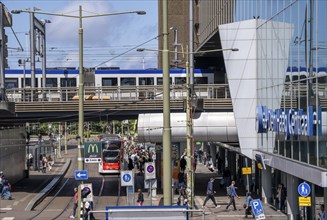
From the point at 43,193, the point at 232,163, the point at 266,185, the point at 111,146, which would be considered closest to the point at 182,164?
the point at 266,185

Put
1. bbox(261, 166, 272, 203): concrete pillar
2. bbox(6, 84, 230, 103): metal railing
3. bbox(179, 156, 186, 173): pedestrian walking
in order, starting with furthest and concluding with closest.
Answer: bbox(179, 156, 186, 173): pedestrian walking < bbox(6, 84, 230, 103): metal railing < bbox(261, 166, 272, 203): concrete pillar

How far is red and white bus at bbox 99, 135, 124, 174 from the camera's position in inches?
2758

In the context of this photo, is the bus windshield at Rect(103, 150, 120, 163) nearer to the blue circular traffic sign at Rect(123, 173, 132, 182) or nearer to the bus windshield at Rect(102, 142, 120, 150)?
the bus windshield at Rect(102, 142, 120, 150)

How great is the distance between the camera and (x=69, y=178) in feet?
227

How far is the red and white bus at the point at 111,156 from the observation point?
70.1 meters

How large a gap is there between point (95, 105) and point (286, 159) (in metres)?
16.0

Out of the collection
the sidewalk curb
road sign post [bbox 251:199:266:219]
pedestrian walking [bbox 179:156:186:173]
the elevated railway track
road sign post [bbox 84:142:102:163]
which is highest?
the elevated railway track

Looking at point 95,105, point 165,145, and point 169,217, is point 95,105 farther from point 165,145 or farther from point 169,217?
point 169,217

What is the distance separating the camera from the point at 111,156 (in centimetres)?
7081

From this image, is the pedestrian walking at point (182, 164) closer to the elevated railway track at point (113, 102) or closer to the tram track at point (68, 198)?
the tram track at point (68, 198)

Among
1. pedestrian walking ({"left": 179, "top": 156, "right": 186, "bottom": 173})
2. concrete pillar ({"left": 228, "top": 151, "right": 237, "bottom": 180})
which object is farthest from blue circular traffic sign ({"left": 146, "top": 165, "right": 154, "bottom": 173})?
concrete pillar ({"left": 228, "top": 151, "right": 237, "bottom": 180})

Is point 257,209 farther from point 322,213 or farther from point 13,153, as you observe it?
point 13,153

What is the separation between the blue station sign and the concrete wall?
21.9 meters

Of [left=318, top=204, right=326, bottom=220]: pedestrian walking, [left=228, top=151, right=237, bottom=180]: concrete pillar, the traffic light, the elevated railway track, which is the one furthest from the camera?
[left=228, top=151, right=237, bottom=180]: concrete pillar
